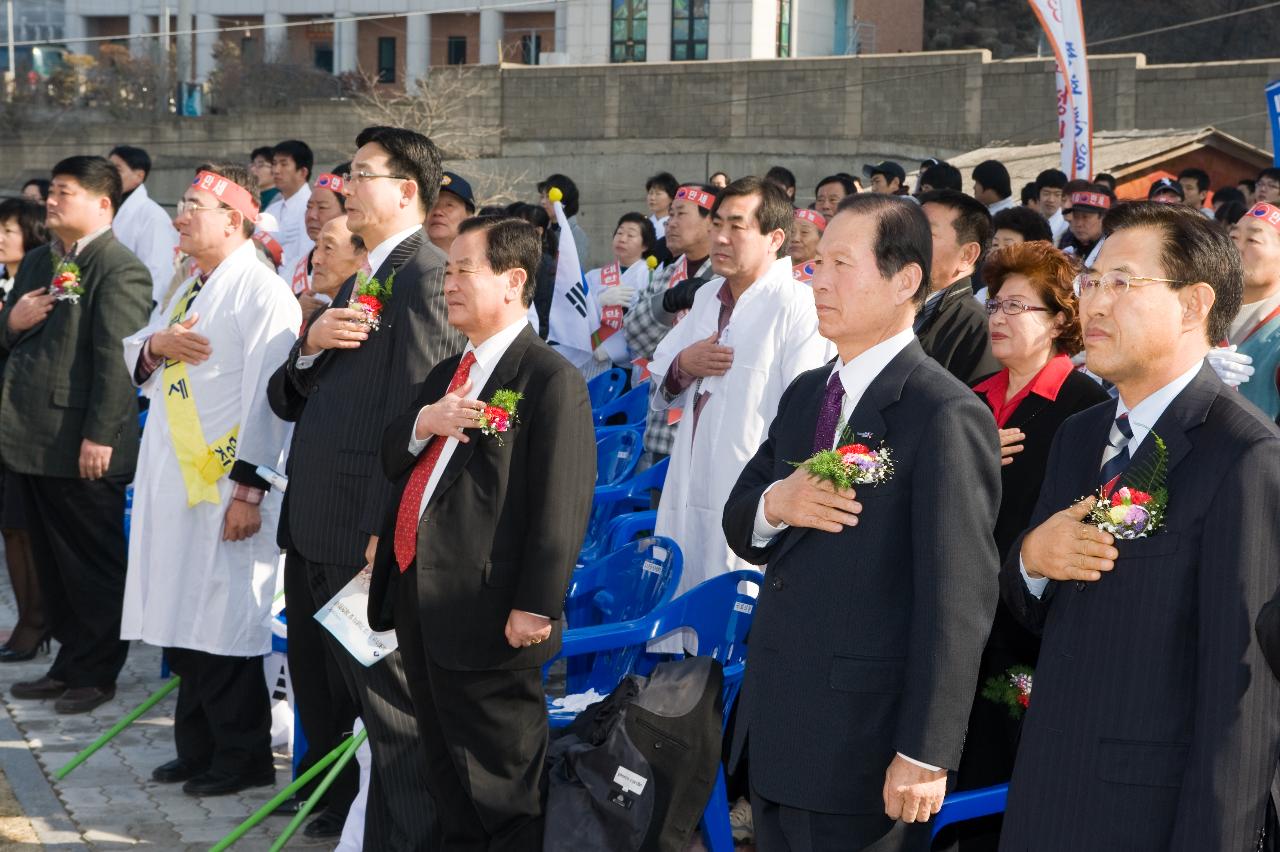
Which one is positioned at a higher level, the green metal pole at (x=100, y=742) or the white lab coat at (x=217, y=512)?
the white lab coat at (x=217, y=512)

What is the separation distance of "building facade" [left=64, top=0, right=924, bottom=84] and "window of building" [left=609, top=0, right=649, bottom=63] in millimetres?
21

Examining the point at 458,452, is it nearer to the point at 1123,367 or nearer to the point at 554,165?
the point at 1123,367

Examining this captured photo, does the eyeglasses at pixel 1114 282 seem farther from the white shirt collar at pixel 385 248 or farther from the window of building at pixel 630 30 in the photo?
the window of building at pixel 630 30

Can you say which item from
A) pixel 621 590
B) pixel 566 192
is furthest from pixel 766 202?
pixel 566 192

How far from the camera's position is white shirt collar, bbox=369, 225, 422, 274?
4.77 meters

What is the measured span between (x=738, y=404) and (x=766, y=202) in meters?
0.72

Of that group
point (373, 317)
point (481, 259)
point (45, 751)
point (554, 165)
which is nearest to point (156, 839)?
point (45, 751)

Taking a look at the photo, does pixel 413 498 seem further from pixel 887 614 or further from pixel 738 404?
pixel 738 404

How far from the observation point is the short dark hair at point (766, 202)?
550 cm

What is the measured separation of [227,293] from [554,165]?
2072cm

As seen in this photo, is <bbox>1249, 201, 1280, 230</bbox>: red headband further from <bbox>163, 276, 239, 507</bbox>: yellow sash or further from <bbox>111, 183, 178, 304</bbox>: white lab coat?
<bbox>111, 183, 178, 304</bbox>: white lab coat

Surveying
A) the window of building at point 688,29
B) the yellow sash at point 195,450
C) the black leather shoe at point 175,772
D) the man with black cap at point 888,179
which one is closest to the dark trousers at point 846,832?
the yellow sash at point 195,450

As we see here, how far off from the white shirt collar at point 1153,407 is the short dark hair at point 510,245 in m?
1.77

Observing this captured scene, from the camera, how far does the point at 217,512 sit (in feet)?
17.8
